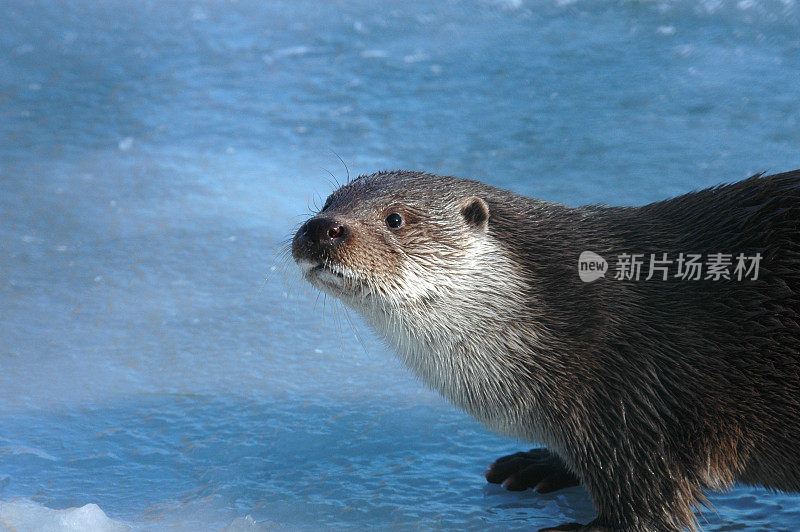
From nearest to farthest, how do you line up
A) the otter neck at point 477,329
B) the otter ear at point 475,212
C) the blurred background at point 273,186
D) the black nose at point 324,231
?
the black nose at point 324,231, the otter neck at point 477,329, the otter ear at point 475,212, the blurred background at point 273,186

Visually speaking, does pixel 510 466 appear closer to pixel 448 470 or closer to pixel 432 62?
pixel 448 470

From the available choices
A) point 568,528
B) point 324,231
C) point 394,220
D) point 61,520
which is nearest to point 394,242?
point 394,220

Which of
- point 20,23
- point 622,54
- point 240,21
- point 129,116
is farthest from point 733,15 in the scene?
point 20,23

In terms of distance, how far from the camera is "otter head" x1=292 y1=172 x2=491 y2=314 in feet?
7.52

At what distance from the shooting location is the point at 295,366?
349 centimetres

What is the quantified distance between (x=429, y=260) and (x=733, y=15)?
448cm

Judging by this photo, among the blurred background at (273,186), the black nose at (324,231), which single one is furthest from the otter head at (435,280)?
the blurred background at (273,186)

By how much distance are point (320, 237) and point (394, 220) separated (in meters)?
0.26

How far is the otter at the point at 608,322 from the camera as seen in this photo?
229 centimetres

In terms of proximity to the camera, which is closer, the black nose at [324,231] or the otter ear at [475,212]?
the black nose at [324,231]

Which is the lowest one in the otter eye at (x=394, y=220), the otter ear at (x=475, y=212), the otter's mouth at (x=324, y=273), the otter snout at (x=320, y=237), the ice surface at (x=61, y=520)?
the ice surface at (x=61, y=520)

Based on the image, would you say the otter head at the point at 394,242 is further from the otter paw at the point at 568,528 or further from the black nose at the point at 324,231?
the otter paw at the point at 568,528

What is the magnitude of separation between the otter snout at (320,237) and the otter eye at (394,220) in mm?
165

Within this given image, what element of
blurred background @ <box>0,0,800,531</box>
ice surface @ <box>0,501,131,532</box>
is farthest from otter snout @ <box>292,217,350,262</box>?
ice surface @ <box>0,501,131,532</box>
